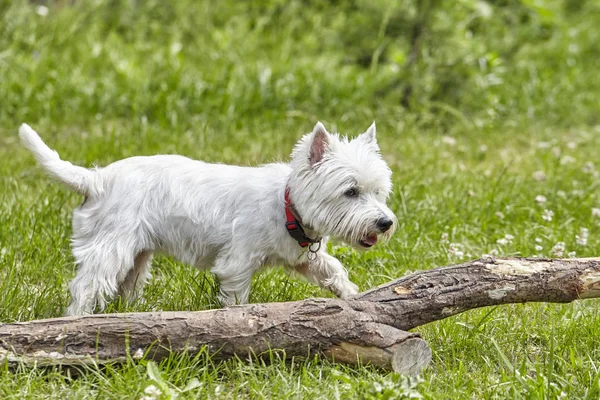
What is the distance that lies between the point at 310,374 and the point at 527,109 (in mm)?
6844

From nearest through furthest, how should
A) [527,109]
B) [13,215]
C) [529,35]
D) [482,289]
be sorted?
[482,289] → [13,215] → [527,109] → [529,35]

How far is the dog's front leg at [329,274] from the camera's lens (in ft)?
14.4

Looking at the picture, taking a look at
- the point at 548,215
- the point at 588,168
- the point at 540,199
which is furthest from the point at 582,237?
the point at 588,168

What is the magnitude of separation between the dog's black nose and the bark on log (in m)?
0.33

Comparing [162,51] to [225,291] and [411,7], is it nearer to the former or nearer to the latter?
[411,7]

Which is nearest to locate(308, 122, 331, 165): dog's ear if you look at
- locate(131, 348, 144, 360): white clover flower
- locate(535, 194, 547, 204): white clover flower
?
locate(131, 348, 144, 360): white clover flower

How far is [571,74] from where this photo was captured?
11.4 meters

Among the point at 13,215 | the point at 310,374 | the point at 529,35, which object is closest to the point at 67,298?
the point at 13,215

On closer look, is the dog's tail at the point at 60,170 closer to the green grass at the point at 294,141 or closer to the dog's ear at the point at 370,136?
the green grass at the point at 294,141

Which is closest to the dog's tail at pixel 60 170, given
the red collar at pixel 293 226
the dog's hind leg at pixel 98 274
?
the dog's hind leg at pixel 98 274

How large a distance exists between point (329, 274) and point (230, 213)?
0.63m

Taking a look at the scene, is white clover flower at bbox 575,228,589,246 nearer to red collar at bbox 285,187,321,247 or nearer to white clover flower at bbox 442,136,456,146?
red collar at bbox 285,187,321,247

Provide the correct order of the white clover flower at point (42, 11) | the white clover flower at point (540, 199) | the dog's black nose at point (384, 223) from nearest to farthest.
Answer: the dog's black nose at point (384, 223) → the white clover flower at point (540, 199) → the white clover flower at point (42, 11)

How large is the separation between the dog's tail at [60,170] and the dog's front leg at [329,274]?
118 cm
